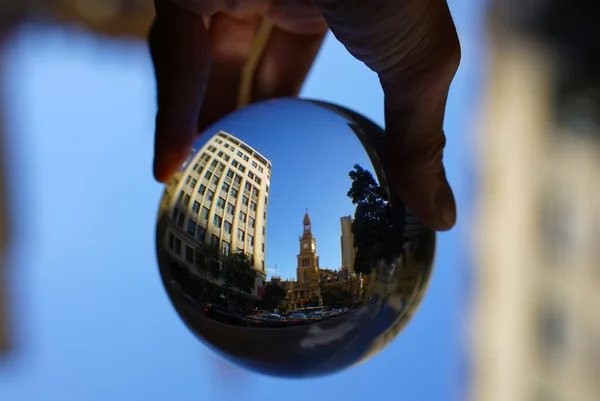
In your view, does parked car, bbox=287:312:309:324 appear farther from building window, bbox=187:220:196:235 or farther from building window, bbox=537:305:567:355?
building window, bbox=537:305:567:355

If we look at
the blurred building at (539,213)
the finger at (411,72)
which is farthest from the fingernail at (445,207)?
the blurred building at (539,213)

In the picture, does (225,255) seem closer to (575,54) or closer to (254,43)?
(254,43)

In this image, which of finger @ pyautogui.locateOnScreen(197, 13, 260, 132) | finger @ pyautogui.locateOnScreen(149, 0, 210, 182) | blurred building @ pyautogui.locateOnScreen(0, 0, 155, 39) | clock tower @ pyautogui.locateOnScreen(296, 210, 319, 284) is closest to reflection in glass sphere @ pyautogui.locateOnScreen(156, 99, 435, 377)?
clock tower @ pyautogui.locateOnScreen(296, 210, 319, 284)

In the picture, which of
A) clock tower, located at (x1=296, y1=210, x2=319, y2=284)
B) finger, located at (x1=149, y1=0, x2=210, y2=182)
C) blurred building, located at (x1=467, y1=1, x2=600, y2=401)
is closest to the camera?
clock tower, located at (x1=296, y1=210, x2=319, y2=284)

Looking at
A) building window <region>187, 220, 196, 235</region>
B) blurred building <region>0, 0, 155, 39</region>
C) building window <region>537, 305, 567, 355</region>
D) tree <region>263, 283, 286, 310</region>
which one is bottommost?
building window <region>537, 305, 567, 355</region>

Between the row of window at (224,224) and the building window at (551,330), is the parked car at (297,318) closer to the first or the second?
the row of window at (224,224)
